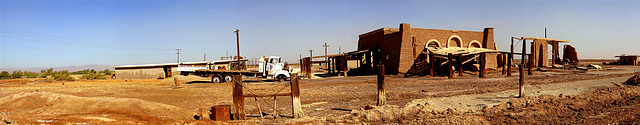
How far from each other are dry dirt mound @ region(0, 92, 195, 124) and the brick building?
1826 cm

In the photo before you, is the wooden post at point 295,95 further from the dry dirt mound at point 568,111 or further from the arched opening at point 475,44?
the arched opening at point 475,44

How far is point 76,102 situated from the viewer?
898 centimetres

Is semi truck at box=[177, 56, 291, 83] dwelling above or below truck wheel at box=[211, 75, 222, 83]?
above

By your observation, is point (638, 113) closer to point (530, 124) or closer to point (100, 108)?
point (530, 124)

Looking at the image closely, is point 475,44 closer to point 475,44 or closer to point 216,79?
point 475,44

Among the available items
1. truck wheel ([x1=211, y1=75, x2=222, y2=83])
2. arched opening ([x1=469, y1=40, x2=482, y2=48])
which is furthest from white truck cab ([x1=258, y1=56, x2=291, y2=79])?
arched opening ([x1=469, y1=40, x2=482, y2=48])

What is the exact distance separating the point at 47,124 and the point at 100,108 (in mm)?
2082

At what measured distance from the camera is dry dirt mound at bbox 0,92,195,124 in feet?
22.2

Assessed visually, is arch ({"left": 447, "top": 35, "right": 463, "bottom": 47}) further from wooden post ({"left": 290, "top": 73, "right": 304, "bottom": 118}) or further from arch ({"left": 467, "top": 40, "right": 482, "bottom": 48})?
wooden post ({"left": 290, "top": 73, "right": 304, "bottom": 118})

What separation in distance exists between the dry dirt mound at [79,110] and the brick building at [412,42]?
59.9 ft

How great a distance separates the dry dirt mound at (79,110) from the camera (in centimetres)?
677

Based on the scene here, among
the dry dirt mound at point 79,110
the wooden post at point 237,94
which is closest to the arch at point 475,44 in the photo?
the wooden post at point 237,94

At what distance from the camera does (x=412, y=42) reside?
24.5 m

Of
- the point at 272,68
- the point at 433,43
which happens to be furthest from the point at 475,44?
the point at 272,68
